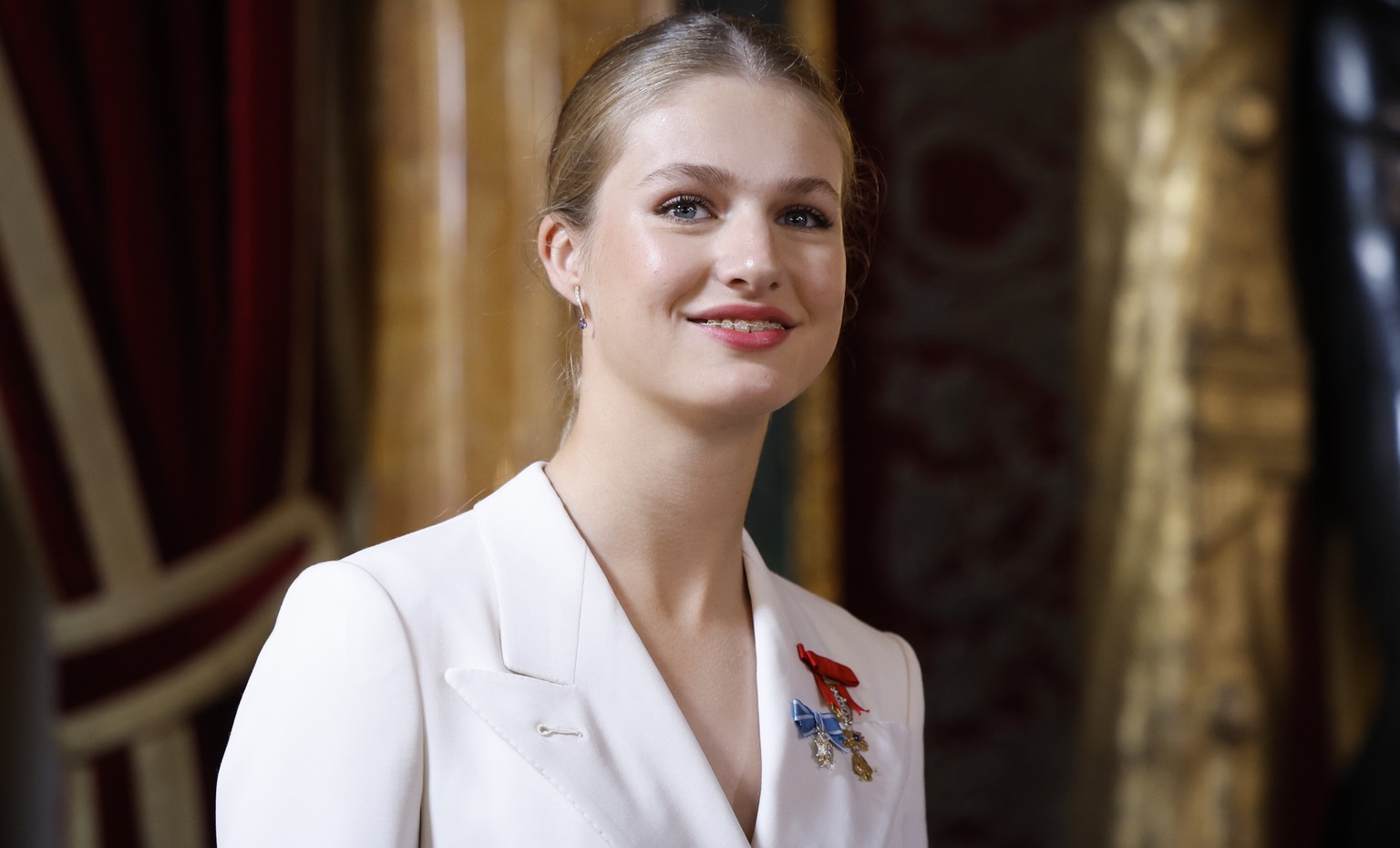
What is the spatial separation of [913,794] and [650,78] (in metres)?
0.60

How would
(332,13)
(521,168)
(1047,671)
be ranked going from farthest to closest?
1. (1047,671)
2. (332,13)
3. (521,168)

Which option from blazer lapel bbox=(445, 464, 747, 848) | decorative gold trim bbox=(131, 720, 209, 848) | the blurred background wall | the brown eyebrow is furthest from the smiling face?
decorative gold trim bbox=(131, 720, 209, 848)

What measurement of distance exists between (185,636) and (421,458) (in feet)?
1.33

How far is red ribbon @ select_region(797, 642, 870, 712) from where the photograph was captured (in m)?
1.18

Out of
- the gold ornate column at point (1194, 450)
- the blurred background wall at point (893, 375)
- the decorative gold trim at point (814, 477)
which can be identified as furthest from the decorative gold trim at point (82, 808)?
the gold ornate column at point (1194, 450)

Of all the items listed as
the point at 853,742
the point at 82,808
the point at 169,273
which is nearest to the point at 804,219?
the point at 853,742

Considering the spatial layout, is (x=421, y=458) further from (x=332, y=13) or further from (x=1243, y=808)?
(x=1243, y=808)

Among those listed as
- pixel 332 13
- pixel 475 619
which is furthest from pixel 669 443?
pixel 332 13

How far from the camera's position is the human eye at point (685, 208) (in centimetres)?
105

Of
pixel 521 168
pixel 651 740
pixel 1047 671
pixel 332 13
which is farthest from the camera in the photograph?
pixel 1047 671

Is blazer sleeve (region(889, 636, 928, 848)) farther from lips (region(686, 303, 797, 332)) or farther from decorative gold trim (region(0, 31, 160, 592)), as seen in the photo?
decorative gold trim (region(0, 31, 160, 592))

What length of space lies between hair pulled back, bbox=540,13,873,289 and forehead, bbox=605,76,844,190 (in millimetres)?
11

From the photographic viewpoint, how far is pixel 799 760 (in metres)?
1.09

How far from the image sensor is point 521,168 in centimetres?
215
